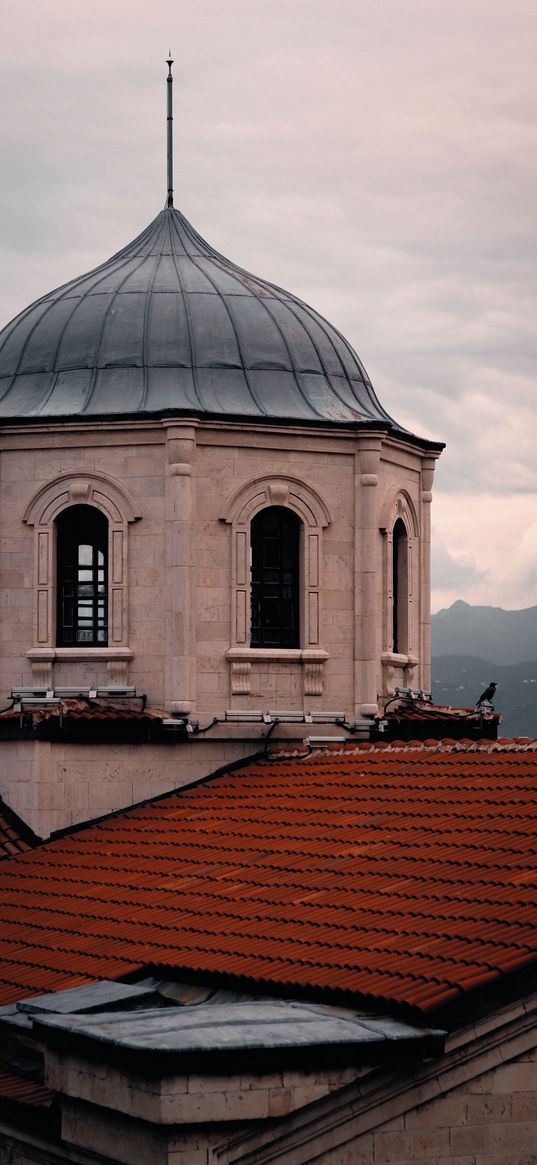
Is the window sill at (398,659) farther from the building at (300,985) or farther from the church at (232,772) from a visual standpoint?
the building at (300,985)

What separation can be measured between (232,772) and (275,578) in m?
3.44

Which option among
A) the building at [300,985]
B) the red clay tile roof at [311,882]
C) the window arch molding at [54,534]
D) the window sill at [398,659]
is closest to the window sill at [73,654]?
the window arch molding at [54,534]

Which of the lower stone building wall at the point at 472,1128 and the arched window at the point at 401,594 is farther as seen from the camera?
the arched window at the point at 401,594

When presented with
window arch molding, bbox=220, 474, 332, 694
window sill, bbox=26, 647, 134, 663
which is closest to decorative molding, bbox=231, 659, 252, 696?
window arch molding, bbox=220, 474, 332, 694

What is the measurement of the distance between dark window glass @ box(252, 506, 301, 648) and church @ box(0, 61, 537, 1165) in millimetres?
50

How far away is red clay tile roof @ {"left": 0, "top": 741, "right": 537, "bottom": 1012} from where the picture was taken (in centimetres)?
2028

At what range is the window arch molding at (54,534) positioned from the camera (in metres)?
32.0

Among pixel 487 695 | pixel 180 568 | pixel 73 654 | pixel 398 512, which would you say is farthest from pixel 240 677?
pixel 398 512

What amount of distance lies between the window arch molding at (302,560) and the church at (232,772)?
49mm

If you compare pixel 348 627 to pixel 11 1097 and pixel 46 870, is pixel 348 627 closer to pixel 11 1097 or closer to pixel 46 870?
pixel 46 870

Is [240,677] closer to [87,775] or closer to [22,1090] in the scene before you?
[87,775]

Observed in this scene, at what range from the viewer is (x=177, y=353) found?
33.4 metres

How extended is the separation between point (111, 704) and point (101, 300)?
7358 millimetres

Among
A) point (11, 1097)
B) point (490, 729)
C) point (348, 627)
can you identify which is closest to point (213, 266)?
point (348, 627)
